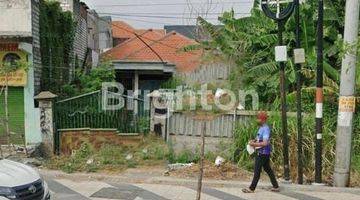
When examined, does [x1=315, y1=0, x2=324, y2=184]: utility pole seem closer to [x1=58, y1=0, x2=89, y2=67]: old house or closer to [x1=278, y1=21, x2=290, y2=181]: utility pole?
[x1=278, y1=21, x2=290, y2=181]: utility pole

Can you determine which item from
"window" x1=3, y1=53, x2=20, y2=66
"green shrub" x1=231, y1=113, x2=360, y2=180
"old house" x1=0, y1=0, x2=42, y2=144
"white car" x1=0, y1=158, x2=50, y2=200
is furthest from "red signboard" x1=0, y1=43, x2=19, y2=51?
"white car" x1=0, y1=158, x2=50, y2=200

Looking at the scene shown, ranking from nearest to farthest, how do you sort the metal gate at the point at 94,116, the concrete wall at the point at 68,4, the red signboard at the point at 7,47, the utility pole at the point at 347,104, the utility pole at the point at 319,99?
the utility pole at the point at 347,104, the utility pole at the point at 319,99, the metal gate at the point at 94,116, the red signboard at the point at 7,47, the concrete wall at the point at 68,4

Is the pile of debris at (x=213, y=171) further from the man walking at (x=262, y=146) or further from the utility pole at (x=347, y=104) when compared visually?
the utility pole at (x=347, y=104)

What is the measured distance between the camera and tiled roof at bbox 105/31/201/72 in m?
23.3

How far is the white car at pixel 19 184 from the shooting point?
6.55m

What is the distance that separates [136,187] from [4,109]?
5.79 m

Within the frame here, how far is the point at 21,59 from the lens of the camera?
46.6 feet

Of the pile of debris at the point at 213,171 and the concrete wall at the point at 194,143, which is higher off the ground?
the concrete wall at the point at 194,143

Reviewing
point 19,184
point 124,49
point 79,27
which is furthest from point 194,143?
point 124,49

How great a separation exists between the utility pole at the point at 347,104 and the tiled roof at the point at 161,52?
12319 millimetres

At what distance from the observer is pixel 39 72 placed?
50.2 ft

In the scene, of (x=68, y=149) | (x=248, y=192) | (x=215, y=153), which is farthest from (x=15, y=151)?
(x=248, y=192)

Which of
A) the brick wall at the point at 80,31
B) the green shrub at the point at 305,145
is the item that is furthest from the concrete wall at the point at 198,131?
the brick wall at the point at 80,31

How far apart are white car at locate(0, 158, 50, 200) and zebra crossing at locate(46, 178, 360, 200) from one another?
2536 millimetres
